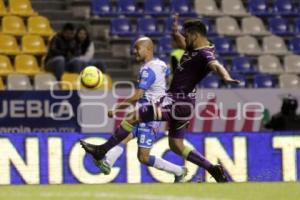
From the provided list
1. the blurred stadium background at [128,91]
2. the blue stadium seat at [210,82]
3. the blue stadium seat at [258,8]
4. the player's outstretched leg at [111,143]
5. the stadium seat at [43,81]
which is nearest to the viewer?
the player's outstretched leg at [111,143]

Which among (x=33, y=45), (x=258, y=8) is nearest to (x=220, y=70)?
(x=33, y=45)

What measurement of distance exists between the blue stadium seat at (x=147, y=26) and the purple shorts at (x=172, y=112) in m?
8.33

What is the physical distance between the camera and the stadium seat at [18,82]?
16344mm

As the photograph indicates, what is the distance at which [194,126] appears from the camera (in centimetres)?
1567

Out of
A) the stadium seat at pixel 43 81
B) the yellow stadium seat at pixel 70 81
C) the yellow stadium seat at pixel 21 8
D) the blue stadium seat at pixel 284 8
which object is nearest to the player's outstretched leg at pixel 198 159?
the yellow stadium seat at pixel 70 81

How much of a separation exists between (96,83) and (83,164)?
53.2 inches

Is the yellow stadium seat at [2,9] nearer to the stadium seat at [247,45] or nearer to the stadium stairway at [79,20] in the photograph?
the stadium stairway at [79,20]

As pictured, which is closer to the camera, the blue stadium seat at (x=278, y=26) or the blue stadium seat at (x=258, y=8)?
the blue stadium seat at (x=278, y=26)

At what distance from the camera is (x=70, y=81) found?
16.2m

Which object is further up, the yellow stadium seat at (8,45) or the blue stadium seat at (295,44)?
the yellow stadium seat at (8,45)

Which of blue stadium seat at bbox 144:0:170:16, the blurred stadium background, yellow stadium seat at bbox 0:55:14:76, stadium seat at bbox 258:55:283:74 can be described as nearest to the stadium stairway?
the blurred stadium background

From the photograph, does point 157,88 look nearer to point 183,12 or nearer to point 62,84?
point 62,84

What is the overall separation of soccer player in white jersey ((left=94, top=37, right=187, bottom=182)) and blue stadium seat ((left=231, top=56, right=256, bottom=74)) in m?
8.20

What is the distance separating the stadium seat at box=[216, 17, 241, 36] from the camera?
65.5 ft
